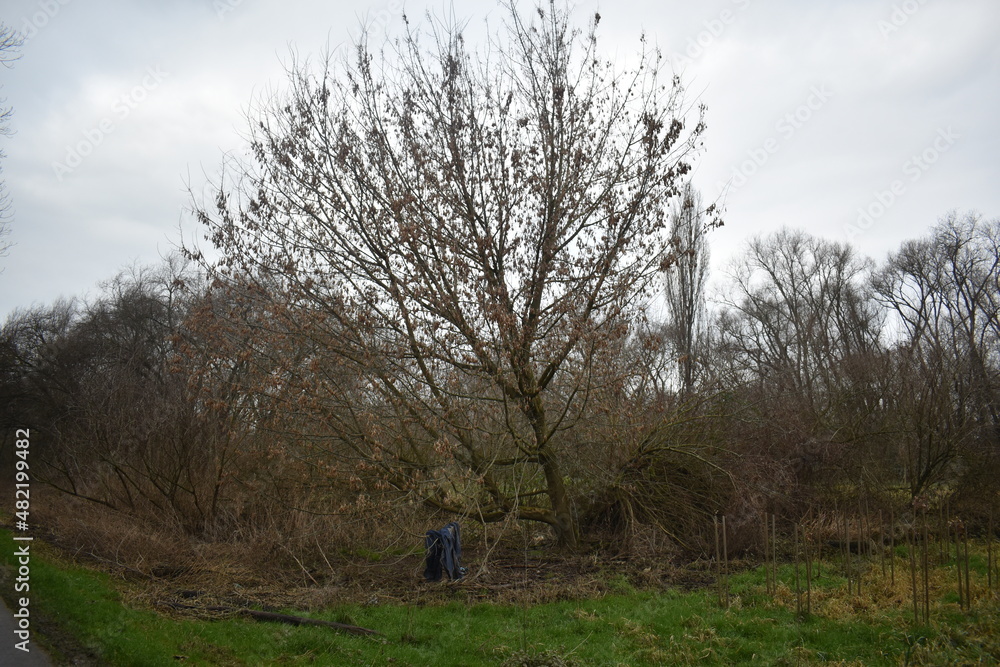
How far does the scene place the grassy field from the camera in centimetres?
581

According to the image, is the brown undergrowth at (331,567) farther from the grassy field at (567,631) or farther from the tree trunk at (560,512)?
the grassy field at (567,631)

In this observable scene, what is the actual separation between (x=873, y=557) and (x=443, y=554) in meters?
6.96

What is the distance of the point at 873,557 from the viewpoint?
34.3 ft

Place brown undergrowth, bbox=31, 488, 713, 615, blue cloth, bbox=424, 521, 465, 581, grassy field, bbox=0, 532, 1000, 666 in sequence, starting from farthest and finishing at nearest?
blue cloth, bbox=424, 521, 465, 581
brown undergrowth, bbox=31, 488, 713, 615
grassy field, bbox=0, 532, 1000, 666

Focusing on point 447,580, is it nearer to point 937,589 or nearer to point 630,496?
point 630,496

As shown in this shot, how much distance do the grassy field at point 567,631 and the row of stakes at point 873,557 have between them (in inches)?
5.8

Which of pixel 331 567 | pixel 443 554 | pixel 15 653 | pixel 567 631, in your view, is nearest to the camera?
pixel 15 653

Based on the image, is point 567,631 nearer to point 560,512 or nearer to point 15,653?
point 560,512

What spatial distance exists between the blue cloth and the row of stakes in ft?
12.4

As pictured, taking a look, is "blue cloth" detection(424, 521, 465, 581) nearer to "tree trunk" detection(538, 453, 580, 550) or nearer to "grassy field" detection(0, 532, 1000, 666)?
"grassy field" detection(0, 532, 1000, 666)

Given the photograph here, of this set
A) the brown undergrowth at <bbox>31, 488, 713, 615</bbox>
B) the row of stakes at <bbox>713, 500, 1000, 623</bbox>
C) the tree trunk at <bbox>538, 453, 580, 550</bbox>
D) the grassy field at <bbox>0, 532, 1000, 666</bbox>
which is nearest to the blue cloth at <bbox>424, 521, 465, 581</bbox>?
the brown undergrowth at <bbox>31, 488, 713, 615</bbox>

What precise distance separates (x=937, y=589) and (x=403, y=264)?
862 centimetres

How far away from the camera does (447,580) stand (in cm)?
969

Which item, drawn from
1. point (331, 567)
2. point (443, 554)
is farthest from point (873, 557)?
point (331, 567)
